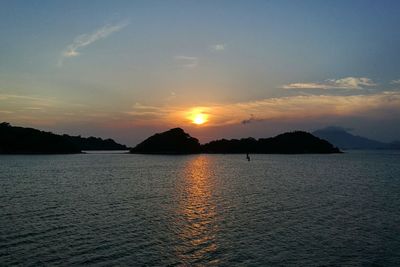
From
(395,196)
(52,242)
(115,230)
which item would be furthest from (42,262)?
(395,196)

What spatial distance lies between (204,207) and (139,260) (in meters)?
28.3

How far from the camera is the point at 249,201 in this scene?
2478 inches

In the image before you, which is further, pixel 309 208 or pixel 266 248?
pixel 309 208

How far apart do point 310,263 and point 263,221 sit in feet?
52.2

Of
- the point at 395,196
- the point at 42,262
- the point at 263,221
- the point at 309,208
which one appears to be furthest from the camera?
the point at 395,196

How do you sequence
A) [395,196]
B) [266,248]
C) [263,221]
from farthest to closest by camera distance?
[395,196] < [263,221] < [266,248]

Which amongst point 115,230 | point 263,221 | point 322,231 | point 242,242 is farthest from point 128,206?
point 322,231

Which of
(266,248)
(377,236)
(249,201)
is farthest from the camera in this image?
(249,201)

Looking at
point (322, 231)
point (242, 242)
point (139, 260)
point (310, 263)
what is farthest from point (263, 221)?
point (139, 260)

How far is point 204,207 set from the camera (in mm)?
57500

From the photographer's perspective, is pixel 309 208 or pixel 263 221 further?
pixel 309 208

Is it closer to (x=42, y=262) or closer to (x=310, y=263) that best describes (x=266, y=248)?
(x=310, y=263)

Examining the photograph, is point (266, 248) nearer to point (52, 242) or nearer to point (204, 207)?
point (52, 242)

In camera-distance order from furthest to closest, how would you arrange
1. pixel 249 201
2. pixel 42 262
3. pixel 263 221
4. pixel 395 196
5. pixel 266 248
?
pixel 395 196 < pixel 249 201 < pixel 263 221 < pixel 266 248 < pixel 42 262
